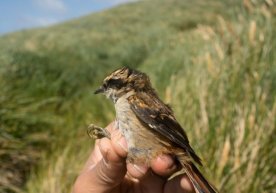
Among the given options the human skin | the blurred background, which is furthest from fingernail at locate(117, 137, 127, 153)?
the blurred background

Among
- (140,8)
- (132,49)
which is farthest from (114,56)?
(140,8)

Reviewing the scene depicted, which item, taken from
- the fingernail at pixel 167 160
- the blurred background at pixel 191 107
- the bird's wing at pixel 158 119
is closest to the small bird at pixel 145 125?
the bird's wing at pixel 158 119

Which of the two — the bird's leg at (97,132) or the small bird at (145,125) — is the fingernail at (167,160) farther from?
the bird's leg at (97,132)

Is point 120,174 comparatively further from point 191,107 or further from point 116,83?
point 191,107

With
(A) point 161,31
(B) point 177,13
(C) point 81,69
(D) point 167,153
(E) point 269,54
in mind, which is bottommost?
(D) point 167,153

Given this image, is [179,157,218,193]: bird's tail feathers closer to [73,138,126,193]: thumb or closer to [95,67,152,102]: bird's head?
[73,138,126,193]: thumb

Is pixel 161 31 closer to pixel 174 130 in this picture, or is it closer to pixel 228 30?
pixel 228 30
